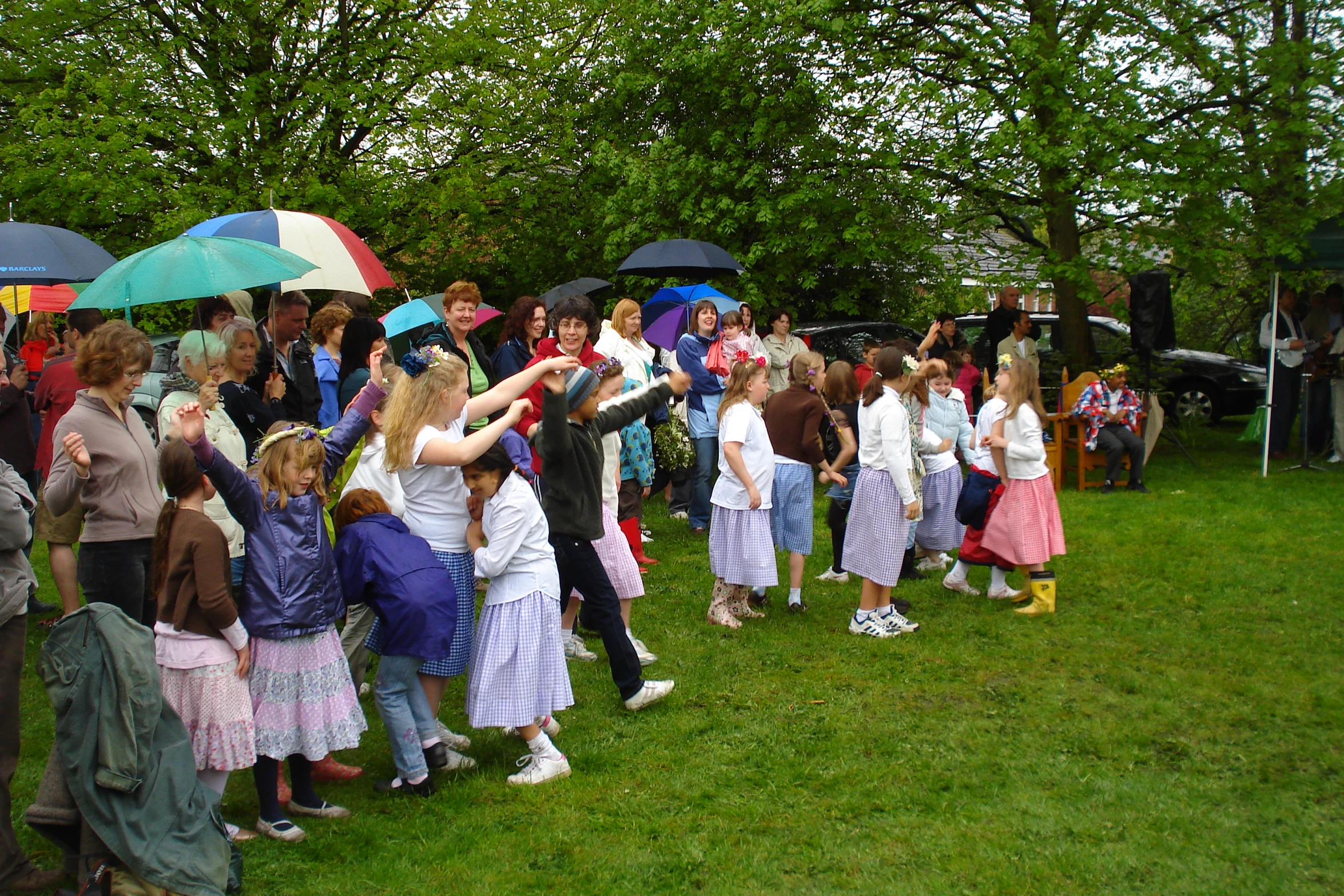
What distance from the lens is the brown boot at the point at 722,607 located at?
6.76 meters

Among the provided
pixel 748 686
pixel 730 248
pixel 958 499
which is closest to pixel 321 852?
pixel 748 686

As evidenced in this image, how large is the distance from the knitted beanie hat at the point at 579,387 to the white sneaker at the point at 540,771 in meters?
1.61

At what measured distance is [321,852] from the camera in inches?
153

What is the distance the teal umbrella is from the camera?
483 cm

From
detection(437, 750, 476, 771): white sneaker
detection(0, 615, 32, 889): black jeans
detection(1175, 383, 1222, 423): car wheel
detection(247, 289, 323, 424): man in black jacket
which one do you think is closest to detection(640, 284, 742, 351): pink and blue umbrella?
detection(247, 289, 323, 424): man in black jacket

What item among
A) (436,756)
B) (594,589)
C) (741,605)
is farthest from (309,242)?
(741,605)

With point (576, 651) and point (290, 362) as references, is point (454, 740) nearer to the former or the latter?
point (576, 651)

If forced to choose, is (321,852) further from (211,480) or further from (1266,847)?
(1266,847)

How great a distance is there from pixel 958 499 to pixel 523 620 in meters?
4.33

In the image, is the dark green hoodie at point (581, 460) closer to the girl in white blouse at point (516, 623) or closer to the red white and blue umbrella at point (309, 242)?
the girl in white blouse at point (516, 623)

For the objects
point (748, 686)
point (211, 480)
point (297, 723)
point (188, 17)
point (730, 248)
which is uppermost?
point (188, 17)

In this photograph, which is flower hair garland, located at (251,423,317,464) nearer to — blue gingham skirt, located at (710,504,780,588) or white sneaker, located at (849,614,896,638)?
blue gingham skirt, located at (710,504,780,588)

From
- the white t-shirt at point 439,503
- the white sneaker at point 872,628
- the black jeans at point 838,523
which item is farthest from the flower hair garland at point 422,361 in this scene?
the black jeans at point 838,523

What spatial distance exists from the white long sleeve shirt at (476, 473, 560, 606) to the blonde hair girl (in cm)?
14
